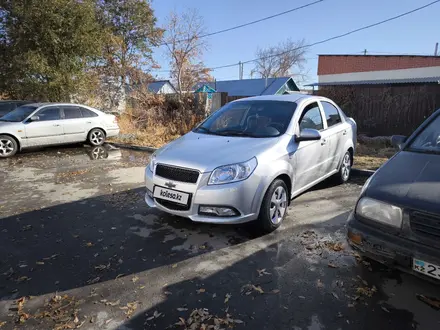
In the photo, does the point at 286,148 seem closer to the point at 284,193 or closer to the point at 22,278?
the point at 284,193

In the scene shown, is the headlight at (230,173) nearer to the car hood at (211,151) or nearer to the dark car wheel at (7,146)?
the car hood at (211,151)

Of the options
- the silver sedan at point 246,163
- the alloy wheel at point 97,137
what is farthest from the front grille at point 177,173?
the alloy wheel at point 97,137

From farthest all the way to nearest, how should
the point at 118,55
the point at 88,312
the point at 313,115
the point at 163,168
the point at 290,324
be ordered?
the point at 118,55, the point at 313,115, the point at 163,168, the point at 88,312, the point at 290,324

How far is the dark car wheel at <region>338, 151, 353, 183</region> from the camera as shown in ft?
18.6

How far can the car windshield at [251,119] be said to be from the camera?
13.8 feet

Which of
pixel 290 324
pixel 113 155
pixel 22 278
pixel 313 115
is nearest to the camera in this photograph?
pixel 290 324

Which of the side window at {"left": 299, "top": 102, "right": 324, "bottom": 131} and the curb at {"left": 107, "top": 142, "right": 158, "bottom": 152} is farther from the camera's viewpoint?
the curb at {"left": 107, "top": 142, "right": 158, "bottom": 152}

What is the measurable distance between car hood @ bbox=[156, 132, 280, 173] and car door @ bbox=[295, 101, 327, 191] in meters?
0.54

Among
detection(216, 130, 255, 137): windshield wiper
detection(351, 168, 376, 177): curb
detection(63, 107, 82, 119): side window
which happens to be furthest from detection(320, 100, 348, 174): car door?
detection(63, 107, 82, 119): side window

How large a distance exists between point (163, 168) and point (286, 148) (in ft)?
5.06

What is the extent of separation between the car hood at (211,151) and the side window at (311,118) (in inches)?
29.7

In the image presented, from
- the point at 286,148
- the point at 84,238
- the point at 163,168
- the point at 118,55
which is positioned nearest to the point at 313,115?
the point at 286,148

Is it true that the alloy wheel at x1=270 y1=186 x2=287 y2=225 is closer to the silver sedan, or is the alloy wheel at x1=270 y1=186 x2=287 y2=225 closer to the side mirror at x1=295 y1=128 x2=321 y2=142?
the silver sedan

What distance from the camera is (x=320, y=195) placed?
5320 millimetres
